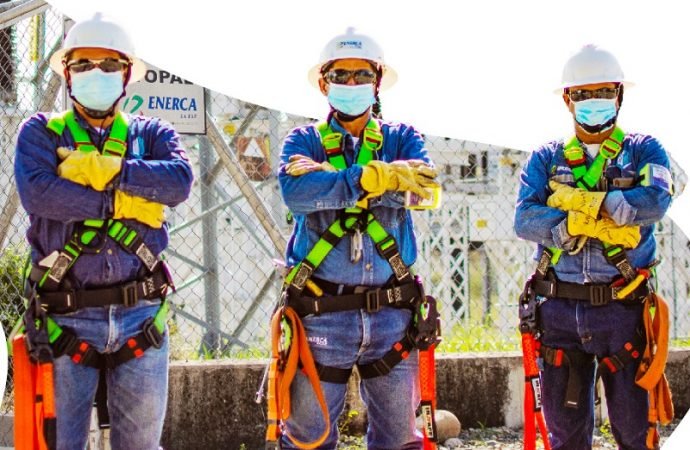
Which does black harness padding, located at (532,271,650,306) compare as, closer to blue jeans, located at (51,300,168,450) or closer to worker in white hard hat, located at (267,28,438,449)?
worker in white hard hat, located at (267,28,438,449)

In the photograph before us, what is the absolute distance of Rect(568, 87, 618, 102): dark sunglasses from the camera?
5.23m

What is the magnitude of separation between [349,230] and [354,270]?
0.18 metres

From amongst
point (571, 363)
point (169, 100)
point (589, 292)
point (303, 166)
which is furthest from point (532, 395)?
point (169, 100)

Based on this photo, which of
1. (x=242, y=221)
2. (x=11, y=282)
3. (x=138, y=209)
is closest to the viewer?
(x=138, y=209)

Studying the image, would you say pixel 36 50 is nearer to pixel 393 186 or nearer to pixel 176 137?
pixel 176 137

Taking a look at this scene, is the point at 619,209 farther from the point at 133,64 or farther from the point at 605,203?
the point at 133,64

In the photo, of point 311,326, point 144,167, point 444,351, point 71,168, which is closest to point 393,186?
point 311,326

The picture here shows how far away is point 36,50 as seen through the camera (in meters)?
7.34

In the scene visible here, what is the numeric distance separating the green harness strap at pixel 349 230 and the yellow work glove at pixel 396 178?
0.18 m

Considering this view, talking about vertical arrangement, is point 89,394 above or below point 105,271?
below

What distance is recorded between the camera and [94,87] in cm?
468

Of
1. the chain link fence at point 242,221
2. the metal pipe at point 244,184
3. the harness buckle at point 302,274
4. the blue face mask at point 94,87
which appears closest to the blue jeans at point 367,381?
the harness buckle at point 302,274

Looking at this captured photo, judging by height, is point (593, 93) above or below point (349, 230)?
above

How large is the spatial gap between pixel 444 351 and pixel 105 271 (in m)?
3.67
